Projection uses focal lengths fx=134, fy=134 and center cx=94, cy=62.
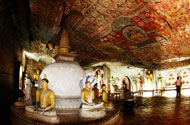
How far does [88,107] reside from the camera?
3016 mm

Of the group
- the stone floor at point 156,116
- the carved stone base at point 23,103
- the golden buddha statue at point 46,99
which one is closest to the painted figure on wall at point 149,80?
the stone floor at point 156,116

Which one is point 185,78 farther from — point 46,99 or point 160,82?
point 46,99

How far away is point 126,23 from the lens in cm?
742

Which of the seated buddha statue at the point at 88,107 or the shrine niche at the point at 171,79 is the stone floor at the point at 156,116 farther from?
the shrine niche at the point at 171,79

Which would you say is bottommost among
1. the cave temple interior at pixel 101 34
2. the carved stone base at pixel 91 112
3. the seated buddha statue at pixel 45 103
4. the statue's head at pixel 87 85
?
the carved stone base at pixel 91 112

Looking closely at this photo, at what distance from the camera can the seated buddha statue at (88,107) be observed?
2865 millimetres

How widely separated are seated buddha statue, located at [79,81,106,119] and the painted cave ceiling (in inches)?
183

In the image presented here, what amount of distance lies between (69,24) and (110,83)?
9151 millimetres

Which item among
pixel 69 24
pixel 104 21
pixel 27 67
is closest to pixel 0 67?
pixel 69 24

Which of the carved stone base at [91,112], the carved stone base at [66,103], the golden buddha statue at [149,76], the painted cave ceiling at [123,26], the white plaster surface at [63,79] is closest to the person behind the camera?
the carved stone base at [91,112]

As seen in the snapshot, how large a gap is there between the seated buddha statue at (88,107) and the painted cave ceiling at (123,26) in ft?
15.3

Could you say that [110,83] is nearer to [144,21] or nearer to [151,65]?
[151,65]

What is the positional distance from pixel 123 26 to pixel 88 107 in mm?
5855

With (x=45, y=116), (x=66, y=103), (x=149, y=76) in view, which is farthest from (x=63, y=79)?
(x=149, y=76)
